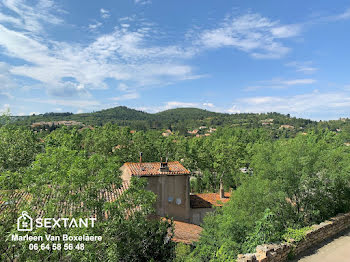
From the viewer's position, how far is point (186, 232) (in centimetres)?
1877

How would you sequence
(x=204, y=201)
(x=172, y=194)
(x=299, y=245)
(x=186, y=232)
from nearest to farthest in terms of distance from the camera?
(x=299, y=245) → (x=186, y=232) → (x=172, y=194) → (x=204, y=201)

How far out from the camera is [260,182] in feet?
38.7

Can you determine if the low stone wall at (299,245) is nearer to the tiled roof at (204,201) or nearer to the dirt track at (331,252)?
the dirt track at (331,252)

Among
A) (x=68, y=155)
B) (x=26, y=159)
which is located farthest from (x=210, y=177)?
(x=68, y=155)

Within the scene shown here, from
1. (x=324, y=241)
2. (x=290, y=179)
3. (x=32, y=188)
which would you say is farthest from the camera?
(x=290, y=179)

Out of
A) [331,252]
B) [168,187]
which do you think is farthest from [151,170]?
[331,252]

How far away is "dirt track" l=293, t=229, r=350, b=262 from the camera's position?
861 cm

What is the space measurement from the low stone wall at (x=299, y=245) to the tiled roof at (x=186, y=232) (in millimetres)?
8582

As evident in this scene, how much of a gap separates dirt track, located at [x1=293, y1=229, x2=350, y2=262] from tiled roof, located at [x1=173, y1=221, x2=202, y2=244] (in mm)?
8698

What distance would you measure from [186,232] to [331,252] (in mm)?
11377

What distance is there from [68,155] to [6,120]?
57.6 feet

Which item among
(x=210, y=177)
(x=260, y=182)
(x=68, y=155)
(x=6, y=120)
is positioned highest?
(x=6, y=120)

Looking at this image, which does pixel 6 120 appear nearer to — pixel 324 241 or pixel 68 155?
pixel 68 155

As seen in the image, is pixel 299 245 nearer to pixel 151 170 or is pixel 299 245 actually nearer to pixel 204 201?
pixel 151 170
